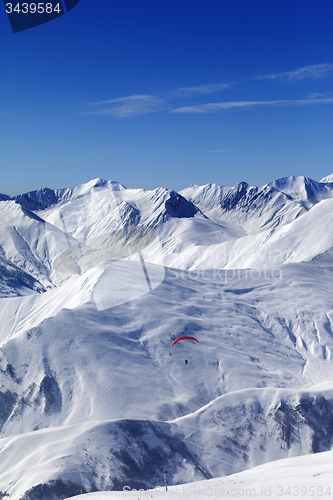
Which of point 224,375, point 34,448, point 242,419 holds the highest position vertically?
point 34,448

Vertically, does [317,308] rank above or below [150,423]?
below

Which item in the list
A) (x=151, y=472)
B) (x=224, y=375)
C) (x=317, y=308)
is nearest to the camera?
(x=151, y=472)

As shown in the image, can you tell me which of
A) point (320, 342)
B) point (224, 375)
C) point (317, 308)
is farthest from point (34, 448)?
point (317, 308)

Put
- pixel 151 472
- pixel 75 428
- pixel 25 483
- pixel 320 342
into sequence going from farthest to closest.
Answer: pixel 320 342 < pixel 75 428 < pixel 151 472 < pixel 25 483

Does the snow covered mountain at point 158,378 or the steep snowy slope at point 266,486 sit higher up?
the steep snowy slope at point 266,486

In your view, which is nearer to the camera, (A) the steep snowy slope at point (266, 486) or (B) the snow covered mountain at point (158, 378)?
(A) the steep snowy slope at point (266, 486)

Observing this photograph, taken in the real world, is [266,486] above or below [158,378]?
above

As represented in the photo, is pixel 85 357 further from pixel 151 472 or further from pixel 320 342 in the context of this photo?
pixel 320 342

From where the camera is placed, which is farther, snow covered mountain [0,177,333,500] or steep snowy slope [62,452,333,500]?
snow covered mountain [0,177,333,500]

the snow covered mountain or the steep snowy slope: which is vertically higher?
the steep snowy slope

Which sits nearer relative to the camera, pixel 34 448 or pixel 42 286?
pixel 34 448

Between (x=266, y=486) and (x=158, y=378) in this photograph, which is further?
(x=158, y=378)
